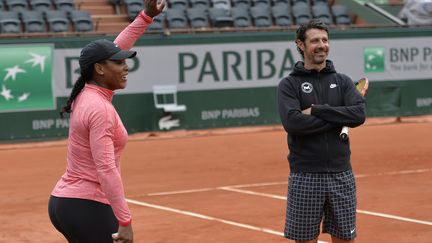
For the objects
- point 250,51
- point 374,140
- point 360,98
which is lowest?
point 374,140

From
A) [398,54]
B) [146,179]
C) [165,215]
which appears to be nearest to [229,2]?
[398,54]

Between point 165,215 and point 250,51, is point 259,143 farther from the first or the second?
point 165,215

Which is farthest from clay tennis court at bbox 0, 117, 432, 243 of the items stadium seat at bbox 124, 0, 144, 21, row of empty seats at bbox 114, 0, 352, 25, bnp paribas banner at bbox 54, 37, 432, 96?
stadium seat at bbox 124, 0, 144, 21

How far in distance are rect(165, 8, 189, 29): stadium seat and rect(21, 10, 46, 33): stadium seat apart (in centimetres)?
331

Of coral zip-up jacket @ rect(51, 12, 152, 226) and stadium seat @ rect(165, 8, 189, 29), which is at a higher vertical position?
coral zip-up jacket @ rect(51, 12, 152, 226)

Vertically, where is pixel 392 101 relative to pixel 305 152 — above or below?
below

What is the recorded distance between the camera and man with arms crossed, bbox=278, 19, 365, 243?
5730 millimetres

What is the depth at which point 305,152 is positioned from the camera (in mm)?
5793

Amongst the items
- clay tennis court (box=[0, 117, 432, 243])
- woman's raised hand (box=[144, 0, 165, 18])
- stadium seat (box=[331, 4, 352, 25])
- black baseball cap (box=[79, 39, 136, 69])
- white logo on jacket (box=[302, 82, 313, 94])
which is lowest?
clay tennis court (box=[0, 117, 432, 243])

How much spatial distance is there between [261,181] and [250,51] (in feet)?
27.7

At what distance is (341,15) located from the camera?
1009 inches

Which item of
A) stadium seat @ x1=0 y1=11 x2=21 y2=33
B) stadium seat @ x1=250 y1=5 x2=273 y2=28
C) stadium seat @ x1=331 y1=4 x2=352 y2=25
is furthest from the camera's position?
stadium seat @ x1=331 y1=4 x2=352 y2=25

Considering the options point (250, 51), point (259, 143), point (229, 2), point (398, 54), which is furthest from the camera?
point (229, 2)

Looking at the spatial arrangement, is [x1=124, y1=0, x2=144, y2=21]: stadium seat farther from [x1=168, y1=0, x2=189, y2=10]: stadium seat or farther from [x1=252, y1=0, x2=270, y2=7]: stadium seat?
[x1=252, y1=0, x2=270, y2=7]: stadium seat
